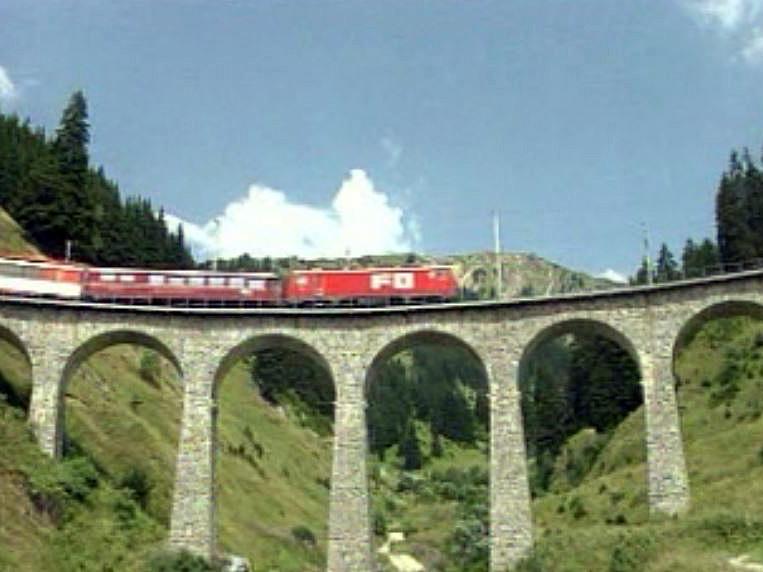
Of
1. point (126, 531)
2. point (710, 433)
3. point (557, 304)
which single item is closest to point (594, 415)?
point (710, 433)

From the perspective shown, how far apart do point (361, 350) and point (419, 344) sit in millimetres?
3470

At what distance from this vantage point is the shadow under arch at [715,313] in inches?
2018

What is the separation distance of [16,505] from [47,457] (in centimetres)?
490

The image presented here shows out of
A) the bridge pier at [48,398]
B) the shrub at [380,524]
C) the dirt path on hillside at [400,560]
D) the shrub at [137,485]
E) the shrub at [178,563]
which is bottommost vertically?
the dirt path on hillside at [400,560]

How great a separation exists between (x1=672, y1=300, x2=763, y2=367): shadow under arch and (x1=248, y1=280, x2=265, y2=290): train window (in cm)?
2289

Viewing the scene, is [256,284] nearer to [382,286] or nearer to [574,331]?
[382,286]

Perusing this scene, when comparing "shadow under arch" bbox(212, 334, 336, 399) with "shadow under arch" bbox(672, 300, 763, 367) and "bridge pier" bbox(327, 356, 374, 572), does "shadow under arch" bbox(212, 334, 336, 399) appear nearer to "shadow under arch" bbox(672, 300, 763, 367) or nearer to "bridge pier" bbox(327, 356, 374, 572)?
"bridge pier" bbox(327, 356, 374, 572)

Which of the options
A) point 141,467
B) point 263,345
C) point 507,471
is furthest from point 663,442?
point 141,467

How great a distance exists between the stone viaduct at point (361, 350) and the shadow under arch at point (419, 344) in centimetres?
10

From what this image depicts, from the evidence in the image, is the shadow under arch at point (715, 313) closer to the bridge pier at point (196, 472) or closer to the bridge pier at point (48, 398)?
the bridge pier at point (196, 472)

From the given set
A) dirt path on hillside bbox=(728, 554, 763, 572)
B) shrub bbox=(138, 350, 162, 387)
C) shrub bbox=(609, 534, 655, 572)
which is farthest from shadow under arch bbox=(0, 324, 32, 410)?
dirt path on hillside bbox=(728, 554, 763, 572)

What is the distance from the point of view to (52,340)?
54.7 metres

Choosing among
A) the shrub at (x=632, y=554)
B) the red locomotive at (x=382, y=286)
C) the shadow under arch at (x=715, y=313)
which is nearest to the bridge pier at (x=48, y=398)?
the red locomotive at (x=382, y=286)

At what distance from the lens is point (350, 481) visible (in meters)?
51.5
